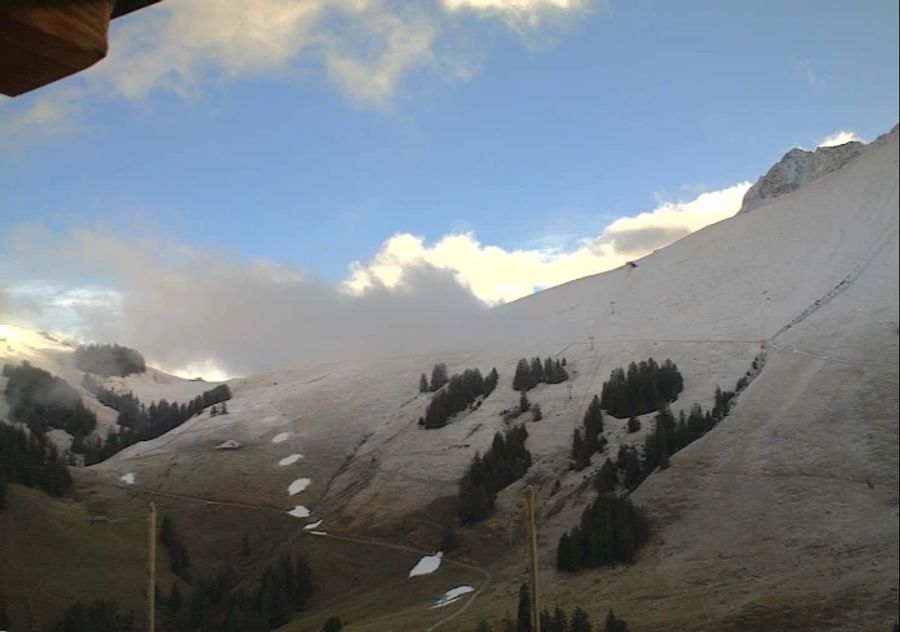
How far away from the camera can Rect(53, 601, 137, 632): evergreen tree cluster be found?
59812mm

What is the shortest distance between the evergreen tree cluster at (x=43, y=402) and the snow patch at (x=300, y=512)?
5312 centimetres

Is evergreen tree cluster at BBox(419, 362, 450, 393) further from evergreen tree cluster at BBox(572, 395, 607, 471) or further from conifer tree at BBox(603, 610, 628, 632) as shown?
conifer tree at BBox(603, 610, 628, 632)

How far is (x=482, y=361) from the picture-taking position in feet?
412

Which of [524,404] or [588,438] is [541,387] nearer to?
[524,404]

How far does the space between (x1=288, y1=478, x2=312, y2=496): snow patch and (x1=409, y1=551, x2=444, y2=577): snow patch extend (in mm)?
27330

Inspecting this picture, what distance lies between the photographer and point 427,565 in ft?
229

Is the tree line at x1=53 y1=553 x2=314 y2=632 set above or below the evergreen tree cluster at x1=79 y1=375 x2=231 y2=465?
below

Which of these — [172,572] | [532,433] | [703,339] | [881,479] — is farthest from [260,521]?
[881,479]

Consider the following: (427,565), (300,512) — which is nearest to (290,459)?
(300,512)

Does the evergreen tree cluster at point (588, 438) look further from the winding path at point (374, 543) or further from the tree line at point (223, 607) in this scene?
the tree line at point (223, 607)

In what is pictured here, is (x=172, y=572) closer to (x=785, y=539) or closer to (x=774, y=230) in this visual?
(x=785, y=539)

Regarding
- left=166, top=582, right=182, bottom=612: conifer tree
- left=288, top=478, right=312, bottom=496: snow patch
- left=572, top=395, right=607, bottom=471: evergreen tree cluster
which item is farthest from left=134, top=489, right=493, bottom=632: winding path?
left=572, top=395, right=607, bottom=471: evergreen tree cluster

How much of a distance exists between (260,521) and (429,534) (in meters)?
22.3

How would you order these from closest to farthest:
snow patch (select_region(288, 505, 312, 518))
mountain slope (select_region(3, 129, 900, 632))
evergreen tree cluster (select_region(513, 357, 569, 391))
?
1. mountain slope (select_region(3, 129, 900, 632))
2. snow patch (select_region(288, 505, 312, 518))
3. evergreen tree cluster (select_region(513, 357, 569, 391))
